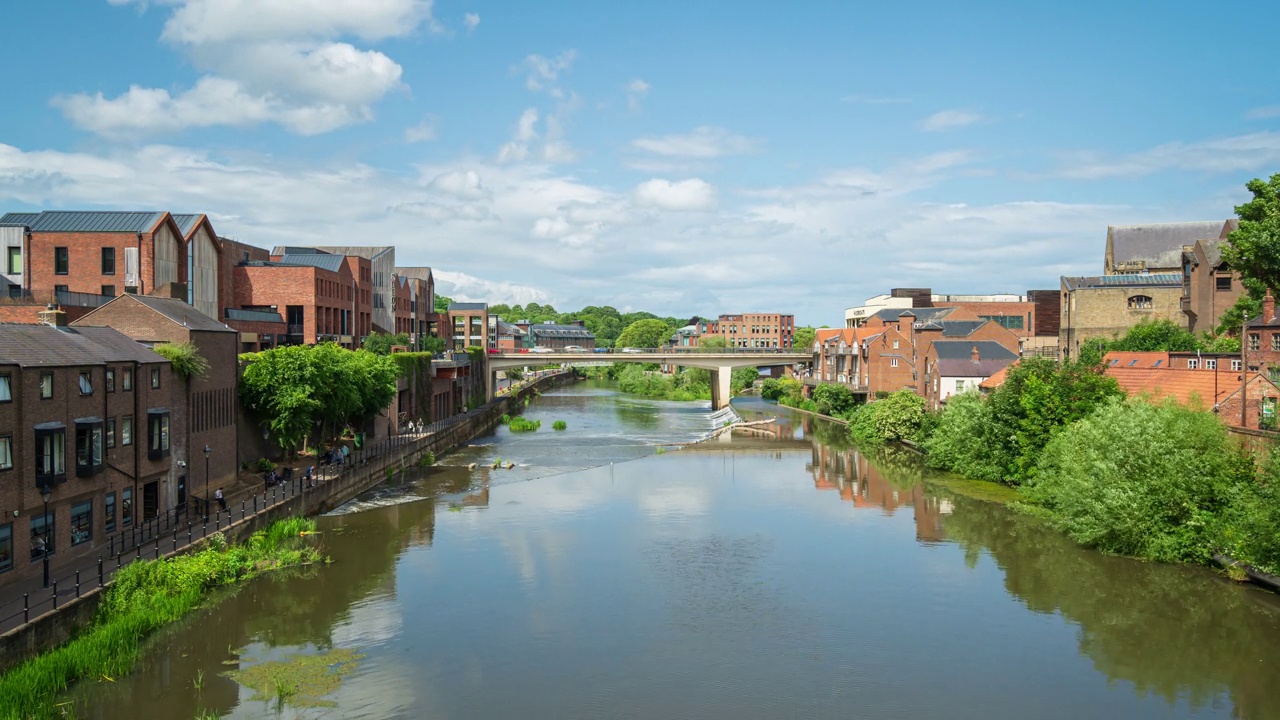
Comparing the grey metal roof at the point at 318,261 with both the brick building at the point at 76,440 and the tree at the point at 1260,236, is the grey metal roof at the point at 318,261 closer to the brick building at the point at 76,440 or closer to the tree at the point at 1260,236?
the brick building at the point at 76,440

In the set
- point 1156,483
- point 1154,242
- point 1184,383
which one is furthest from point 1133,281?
point 1156,483

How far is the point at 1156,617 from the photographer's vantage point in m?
27.6

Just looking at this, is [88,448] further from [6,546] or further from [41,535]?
[6,546]

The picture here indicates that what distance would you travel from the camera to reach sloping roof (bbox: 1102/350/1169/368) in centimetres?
5555

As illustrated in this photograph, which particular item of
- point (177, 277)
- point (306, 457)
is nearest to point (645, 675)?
point (306, 457)

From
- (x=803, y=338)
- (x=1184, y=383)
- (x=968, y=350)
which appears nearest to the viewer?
(x=1184, y=383)

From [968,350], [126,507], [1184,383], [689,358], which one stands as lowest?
[126,507]

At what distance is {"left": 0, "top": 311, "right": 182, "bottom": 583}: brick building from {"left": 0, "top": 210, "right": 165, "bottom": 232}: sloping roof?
69.5 ft

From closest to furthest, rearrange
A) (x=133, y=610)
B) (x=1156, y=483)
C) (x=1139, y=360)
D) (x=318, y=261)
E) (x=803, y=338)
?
(x=133, y=610) < (x=1156, y=483) < (x=1139, y=360) < (x=318, y=261) < (x=803, y=338)

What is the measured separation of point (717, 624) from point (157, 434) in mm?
20253

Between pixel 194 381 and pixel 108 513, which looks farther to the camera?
pixel 194 381

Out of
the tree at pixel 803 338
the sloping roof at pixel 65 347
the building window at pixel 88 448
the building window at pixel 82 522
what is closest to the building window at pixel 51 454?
the building window at pixel 88 448

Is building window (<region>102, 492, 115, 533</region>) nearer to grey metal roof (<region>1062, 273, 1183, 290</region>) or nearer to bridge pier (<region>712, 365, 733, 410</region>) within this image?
grey metal roof (<region>1062, 273, 1183, 290</region>)

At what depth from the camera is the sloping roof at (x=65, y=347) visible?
2602 cm
